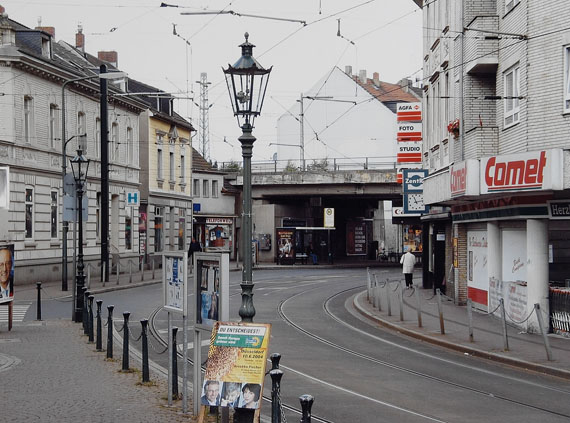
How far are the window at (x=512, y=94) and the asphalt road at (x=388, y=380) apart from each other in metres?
6.49

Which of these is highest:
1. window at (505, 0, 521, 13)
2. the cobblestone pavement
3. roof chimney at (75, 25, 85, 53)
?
roof chimney at (75, 25, 85, 53)

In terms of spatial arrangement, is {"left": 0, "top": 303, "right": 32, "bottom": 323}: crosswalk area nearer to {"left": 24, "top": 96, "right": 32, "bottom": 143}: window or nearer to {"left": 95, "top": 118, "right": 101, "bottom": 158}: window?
{"left": 24, "top": 96, "right": 32, "bottom": 143}: window

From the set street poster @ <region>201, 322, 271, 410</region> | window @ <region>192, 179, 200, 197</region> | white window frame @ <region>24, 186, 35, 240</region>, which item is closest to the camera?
street poster @ <region>201, 322, 271, 410</region>

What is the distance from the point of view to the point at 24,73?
3581 cm

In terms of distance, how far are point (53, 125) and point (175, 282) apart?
30460mm

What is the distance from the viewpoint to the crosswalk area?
76.6 feet

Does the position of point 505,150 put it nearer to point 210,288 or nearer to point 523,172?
point 523,172

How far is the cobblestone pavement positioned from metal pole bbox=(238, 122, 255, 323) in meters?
1.44

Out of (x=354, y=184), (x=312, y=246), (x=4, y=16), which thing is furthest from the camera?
(x=312, y=246)

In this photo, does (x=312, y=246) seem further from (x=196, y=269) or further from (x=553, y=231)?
(x=196, y=269)

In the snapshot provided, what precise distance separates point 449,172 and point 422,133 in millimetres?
11185

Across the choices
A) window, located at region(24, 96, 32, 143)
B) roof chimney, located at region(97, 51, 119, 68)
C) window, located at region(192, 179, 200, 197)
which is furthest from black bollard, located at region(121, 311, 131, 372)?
window, located at region(192, 179, 200, 197)

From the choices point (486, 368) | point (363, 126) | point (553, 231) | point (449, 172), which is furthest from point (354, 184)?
point (486, 368)

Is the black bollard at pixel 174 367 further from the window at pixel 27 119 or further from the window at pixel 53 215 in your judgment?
the window at pixel 53 215
